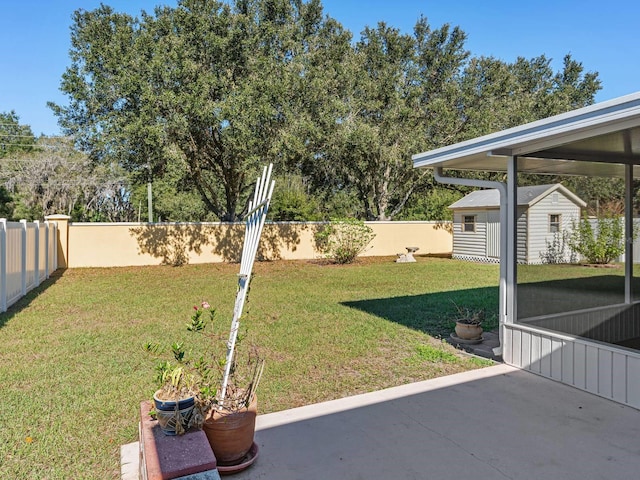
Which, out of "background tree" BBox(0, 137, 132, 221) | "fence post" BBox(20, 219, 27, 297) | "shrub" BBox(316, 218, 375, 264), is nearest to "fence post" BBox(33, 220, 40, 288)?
"fence post" BBox(20, 219, 27, 297)

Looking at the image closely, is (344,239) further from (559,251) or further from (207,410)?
(207,410)

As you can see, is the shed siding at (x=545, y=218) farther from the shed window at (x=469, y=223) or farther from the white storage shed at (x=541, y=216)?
the shed window at (x=469, y=223)

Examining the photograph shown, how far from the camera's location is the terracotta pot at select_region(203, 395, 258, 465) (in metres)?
2.30

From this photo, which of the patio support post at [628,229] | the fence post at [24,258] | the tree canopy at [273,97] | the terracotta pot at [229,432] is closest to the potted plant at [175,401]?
the terracotta pot at [229,432]

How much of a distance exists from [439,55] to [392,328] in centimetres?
1543

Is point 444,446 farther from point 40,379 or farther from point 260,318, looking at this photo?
point 260,318

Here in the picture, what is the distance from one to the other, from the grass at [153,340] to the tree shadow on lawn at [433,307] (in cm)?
2

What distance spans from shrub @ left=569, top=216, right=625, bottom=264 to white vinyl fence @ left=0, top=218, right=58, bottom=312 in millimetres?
7403

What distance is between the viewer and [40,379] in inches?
150

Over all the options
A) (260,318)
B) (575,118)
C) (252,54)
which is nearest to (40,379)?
(260,318)

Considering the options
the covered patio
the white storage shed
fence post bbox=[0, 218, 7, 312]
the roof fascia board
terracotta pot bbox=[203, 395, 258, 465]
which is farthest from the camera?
fence post bbox=[0, 218, 7, 312]

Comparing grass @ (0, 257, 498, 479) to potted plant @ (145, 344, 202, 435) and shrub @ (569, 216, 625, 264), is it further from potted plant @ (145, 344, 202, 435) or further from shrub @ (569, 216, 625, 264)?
shrub @ (569, 216, 625, 264)

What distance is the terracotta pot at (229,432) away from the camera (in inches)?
90.4

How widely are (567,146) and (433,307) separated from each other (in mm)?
3672
